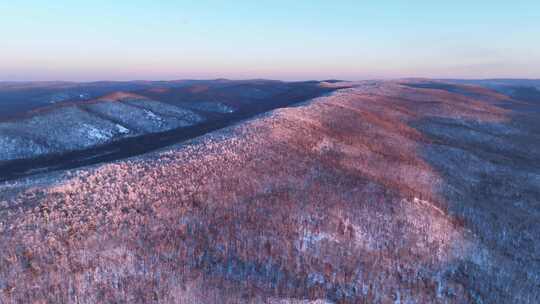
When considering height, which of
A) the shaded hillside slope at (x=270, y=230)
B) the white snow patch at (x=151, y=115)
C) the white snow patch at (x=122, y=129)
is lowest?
the shaded hillside slope at (x=270, y=230)

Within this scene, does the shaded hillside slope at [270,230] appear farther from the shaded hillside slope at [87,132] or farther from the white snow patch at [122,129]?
the white snow patch at [122,129]

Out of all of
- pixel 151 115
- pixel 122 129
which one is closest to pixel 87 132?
pixel 122 129

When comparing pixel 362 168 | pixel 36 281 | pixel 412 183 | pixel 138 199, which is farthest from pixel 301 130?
pixel 36 281

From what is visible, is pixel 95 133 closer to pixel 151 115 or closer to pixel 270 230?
pixel 151 115

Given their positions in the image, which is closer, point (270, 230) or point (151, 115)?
point (270, 230)

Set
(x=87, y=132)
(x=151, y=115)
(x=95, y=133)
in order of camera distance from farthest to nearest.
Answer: (x=151, y=115) → (x=95, y=133) → (x=87, y=132)

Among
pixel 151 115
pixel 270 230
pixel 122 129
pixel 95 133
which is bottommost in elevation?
pixel 270 230

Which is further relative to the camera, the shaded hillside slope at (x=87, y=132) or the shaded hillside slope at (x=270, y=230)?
the shaded hillside slope at (x=87, y=132)

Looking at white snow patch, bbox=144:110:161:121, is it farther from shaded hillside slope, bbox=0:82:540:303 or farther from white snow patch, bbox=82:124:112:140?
shaded hillside slope, bbox=0:82:540:303

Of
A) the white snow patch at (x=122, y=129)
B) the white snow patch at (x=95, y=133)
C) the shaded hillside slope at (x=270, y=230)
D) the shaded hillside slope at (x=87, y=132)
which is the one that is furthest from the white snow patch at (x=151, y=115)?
the shaded hillside slope at (x=270, y=230)
